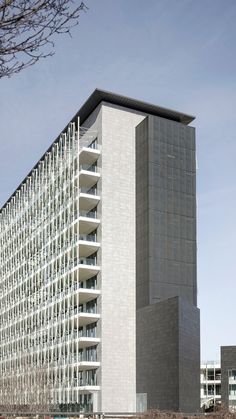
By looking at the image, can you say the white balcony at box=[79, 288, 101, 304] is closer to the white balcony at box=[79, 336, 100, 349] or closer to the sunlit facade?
the sunlit facade

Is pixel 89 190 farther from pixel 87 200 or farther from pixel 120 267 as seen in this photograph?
pixel 120 267

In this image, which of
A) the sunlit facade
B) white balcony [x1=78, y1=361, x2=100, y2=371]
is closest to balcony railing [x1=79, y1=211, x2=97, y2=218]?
the sunlit facade

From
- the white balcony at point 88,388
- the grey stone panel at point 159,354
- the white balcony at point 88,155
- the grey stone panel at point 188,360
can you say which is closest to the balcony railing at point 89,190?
the white balcony at point 88,155

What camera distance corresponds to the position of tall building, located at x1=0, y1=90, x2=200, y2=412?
212 ft

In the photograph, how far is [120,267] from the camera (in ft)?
228

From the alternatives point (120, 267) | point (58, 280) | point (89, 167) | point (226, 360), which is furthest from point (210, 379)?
point (89, 167)

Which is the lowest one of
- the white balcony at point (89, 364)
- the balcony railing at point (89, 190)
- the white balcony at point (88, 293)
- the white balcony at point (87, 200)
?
the white balcony at point (89, 364)

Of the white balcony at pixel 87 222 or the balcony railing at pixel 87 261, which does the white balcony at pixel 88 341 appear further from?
the white balcony at pixel 87 222

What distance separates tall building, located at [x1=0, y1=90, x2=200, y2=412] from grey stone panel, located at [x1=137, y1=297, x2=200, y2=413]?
0.09 m

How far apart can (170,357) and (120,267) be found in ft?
37.8

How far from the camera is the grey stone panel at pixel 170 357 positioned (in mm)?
60625

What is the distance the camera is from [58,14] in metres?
11.0

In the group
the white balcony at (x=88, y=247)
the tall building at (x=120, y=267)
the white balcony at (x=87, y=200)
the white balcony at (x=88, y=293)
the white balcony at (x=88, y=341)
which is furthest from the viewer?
the white balcony at (x=87, y=200)

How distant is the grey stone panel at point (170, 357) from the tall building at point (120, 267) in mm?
92
